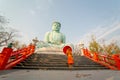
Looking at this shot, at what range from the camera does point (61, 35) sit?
28.0m

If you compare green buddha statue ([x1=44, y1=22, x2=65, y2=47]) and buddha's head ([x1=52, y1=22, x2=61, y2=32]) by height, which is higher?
buddha's head ([x1=52, y1=22, x2=61, y2=32])

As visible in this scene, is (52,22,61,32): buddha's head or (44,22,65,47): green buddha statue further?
Result: (52,22,61,32): buddha's head

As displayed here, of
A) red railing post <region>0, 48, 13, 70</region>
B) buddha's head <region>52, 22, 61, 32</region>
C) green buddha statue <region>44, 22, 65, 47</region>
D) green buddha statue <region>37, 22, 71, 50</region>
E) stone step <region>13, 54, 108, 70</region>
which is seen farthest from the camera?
buddha's head <region>52, 22, 61, 32</region>

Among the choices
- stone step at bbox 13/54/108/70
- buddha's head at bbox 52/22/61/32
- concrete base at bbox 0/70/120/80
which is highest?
buddha's head at bbox 52/22/61/32

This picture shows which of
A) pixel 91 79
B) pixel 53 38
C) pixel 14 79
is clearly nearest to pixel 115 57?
pixel 91 79

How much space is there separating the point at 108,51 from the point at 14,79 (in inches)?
1211

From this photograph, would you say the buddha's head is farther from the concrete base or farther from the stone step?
the concrete base

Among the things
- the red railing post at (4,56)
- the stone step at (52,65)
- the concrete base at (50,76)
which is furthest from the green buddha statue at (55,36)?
the concrete base at (50,76)

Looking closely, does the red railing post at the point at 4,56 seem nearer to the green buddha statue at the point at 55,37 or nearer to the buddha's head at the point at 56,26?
the green buddha statue at the point at 55,37

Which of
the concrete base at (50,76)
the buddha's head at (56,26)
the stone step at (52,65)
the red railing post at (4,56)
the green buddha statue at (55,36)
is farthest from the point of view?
the buddha's head at (56,26)

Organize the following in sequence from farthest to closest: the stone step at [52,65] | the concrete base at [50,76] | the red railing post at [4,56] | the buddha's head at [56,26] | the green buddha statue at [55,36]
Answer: the buddha's head at [56,26]
the green buddha statue at [55,36]
the stone step at [52,65]
the red railing post at [4,56]
the concrete base at [50,76]

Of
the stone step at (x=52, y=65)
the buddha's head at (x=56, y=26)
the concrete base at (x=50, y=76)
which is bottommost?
the concrete base at (x=50, y=76)

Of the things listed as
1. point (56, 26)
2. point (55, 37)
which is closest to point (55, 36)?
point (55, 37)

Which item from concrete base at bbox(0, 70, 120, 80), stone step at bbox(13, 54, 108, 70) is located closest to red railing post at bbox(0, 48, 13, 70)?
concrete base at bbox(0, 70, 120, 80)
